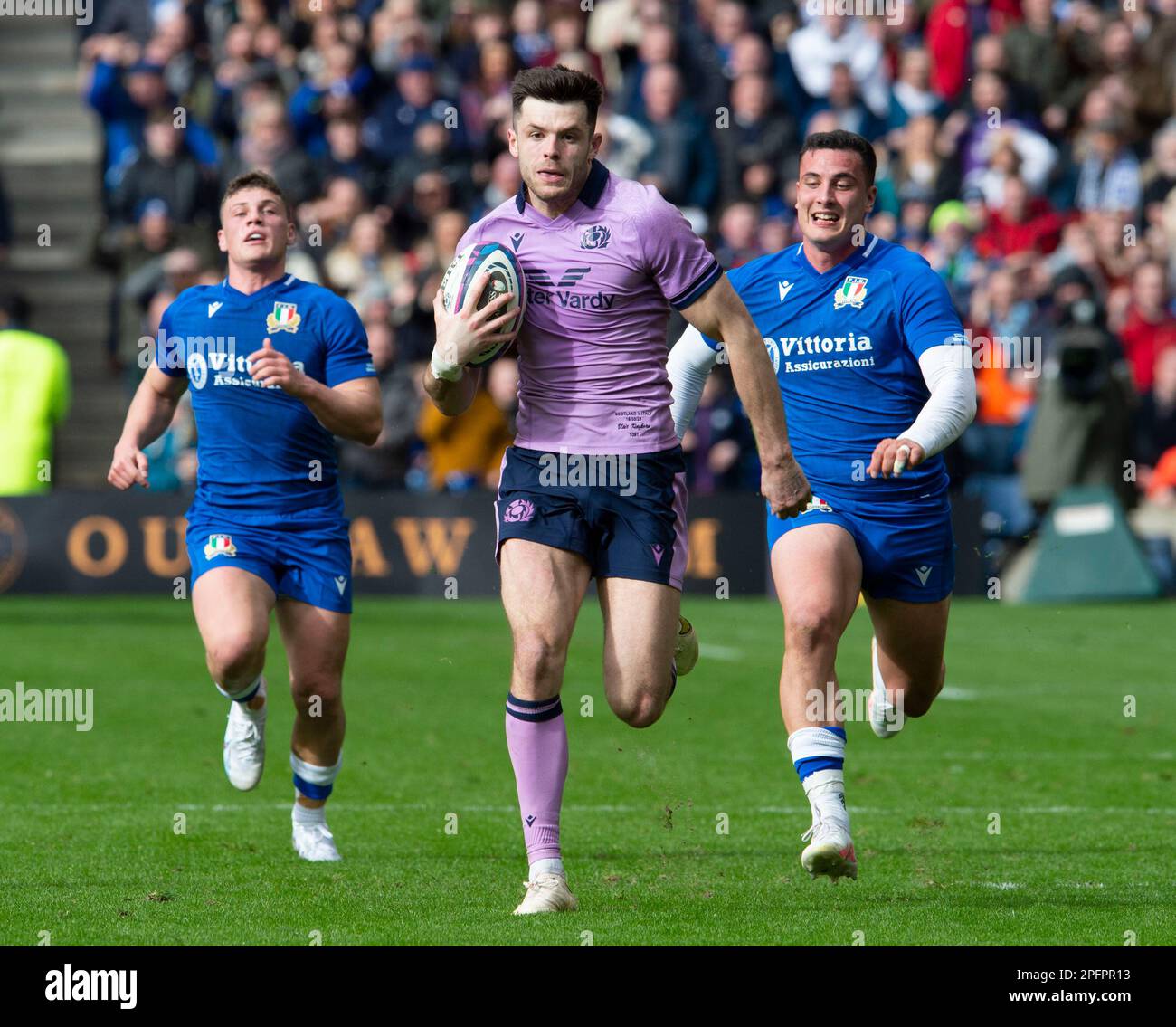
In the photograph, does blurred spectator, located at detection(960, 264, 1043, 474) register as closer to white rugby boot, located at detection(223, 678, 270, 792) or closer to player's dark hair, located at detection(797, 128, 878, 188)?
player's dark hair, located at detection(797, 128, 878, 188)

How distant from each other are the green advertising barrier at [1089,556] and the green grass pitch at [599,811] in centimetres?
323

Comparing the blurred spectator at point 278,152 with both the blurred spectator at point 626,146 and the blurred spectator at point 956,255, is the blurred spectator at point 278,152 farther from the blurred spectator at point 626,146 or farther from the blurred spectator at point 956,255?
the blurred spectator at point 956,255

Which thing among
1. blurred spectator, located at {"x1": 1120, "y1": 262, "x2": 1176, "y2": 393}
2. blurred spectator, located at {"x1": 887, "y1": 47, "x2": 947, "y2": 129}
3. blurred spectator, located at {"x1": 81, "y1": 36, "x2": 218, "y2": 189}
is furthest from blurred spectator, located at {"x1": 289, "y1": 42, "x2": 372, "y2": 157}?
blurred spectator, located at {"x1": 1120, "y1": 262, "x2": 1176, "y2": 393}

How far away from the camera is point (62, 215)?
2403 centimetres

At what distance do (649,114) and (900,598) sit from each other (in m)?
14.2

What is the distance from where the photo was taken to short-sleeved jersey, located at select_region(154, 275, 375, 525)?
8.30m

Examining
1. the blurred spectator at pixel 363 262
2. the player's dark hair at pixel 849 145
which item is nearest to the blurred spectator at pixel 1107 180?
the blurred spectator at pixel 363 262

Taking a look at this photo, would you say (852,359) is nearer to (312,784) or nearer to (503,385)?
(312,784)

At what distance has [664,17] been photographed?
22.8 metres

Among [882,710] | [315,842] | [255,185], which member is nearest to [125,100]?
[255,185]

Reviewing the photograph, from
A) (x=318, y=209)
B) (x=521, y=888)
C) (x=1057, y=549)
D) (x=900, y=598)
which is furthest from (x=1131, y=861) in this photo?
(x=318, y=209)

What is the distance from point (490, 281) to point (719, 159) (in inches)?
599

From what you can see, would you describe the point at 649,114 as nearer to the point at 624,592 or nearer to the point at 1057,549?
the point at 1057,549

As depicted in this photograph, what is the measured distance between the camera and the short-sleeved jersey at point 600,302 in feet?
23.1
